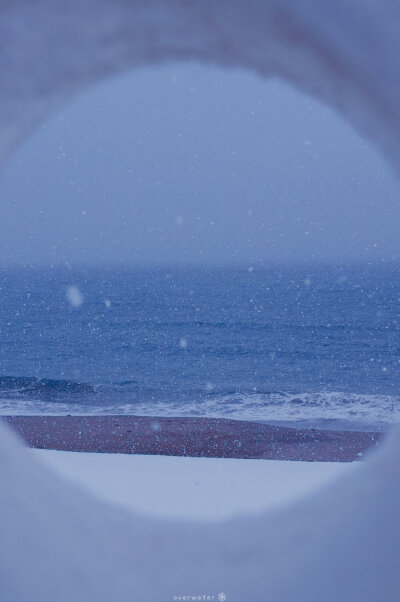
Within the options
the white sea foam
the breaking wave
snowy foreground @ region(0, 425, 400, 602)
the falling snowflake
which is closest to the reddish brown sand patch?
the breaking wave

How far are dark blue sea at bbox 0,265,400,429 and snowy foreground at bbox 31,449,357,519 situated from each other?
12281 mm

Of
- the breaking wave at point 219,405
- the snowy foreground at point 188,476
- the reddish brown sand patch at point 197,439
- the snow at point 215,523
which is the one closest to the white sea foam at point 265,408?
the breaking wave at point 219,405

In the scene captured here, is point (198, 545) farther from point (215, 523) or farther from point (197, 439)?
point (197, 439)

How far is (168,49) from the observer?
2.00 m

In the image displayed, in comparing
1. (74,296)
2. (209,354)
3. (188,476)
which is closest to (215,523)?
(188,476)

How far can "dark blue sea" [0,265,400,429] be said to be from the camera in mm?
22000

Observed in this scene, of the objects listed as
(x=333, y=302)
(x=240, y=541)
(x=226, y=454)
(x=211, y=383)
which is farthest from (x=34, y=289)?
(x=240, y=541)

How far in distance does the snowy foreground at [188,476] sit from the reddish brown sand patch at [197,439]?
7.90 m

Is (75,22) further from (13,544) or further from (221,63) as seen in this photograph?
(13,544)

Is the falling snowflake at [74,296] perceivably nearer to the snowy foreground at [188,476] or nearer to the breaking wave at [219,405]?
the breaking wave at [219,405]

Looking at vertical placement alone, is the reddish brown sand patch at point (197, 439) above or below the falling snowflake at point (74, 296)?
below

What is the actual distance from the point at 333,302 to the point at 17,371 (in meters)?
27.2

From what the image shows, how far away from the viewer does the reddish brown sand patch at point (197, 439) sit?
14.1 m

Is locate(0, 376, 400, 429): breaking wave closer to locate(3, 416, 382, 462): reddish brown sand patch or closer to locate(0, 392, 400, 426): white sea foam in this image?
locate(0, 392, 400, 426): white sea foam
